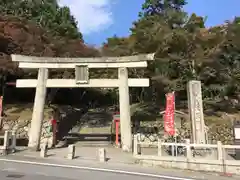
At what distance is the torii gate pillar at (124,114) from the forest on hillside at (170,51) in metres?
6.43

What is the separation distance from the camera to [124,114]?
55.6ft

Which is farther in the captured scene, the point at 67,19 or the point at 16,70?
the point at 67,19

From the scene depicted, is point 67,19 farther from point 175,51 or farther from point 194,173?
point 194,173

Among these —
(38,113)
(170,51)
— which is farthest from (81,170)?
(170,51)

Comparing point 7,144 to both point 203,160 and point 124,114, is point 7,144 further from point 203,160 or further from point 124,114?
point 203,160

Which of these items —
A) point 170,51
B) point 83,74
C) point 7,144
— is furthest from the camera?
point 170,51

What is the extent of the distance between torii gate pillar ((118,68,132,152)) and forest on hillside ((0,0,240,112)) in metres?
6.43

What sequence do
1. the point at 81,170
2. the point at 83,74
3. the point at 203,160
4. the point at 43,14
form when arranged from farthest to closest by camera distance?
1. the point at 43,14
2. the point at 83,74
3. the point at 203,160
4. the point at 81,170

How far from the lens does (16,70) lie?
24.8m

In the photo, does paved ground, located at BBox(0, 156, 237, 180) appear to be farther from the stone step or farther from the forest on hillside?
the forest on hillside

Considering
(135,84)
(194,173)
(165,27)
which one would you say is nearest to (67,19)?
(165,27)

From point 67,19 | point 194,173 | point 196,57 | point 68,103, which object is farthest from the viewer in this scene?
point 67,19

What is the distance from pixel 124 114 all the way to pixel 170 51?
31.9ft

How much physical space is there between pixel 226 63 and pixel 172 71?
6763 millimetres
